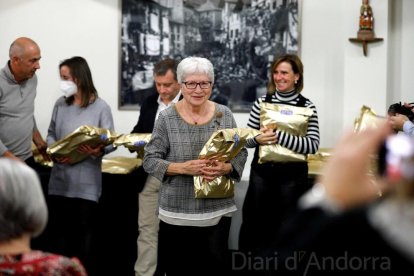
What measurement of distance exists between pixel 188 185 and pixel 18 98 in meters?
1.54

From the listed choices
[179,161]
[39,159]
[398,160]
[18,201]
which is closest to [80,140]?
[39,159]

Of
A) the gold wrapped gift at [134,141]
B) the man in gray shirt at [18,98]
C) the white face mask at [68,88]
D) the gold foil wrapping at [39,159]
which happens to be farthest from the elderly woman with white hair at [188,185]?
the gold foil wrapping at [39,159]

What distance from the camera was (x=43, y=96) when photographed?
546 centimetres

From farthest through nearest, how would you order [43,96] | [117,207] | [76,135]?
[43,96], [117,207], [76,135]

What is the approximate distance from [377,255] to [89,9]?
4.95m

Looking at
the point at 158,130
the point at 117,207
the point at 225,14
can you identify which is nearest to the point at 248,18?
the point at 225,14

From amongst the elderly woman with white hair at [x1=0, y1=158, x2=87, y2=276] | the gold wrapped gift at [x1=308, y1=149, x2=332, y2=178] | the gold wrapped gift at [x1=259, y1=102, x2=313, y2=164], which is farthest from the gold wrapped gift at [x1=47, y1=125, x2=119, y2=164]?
the elderly woman with white hair at [x1=0, y1=158, x2=87, y2=276]

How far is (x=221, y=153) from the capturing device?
297 centimetres

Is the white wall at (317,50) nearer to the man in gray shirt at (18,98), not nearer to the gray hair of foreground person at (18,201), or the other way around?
the man in gray shirt at (18,98)

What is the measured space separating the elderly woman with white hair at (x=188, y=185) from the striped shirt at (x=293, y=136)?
691 mm

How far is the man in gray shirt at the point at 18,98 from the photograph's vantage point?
12.4 feet

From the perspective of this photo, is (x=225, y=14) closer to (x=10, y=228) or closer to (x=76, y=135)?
(x=76, y=135)

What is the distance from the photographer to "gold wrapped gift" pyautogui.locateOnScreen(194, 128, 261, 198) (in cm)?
292

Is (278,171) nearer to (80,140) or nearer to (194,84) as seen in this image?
(194,84)
